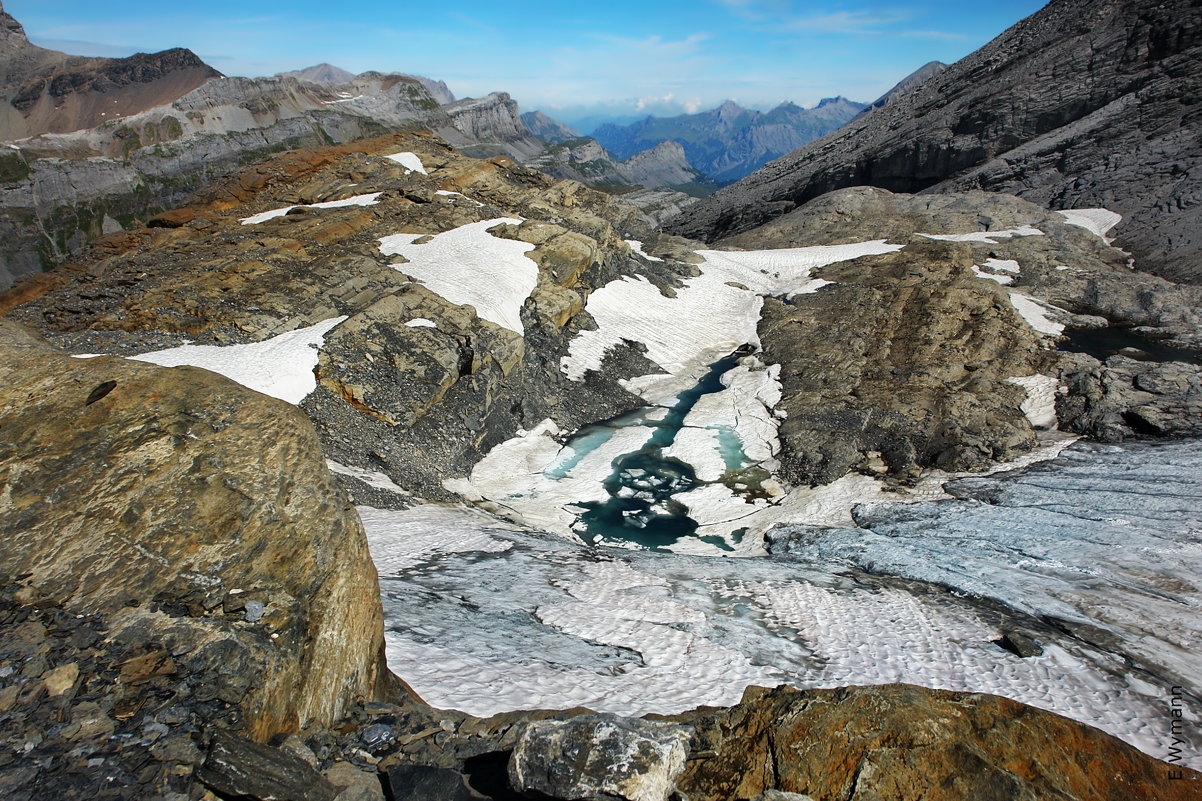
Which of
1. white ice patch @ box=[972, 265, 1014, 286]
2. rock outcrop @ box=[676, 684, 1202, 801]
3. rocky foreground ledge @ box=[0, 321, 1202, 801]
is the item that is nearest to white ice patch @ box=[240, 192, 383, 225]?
rocky foreground ledge @ box=[0, 321, 1202, 801]

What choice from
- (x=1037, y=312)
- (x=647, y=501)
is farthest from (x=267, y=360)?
(x=1037, y=312)

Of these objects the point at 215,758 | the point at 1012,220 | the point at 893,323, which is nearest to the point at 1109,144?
the point at 1012,220

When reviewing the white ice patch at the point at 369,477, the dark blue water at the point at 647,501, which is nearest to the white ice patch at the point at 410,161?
the dark blue water at the point at 647,501

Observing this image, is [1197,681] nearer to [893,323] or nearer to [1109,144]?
[893,323]

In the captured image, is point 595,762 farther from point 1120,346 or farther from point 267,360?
point 1120,346

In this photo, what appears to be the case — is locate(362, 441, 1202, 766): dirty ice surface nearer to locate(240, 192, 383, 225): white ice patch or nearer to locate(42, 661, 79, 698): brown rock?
locate(42, 661, 79, 698): brown rock

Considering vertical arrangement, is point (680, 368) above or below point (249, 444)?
below
